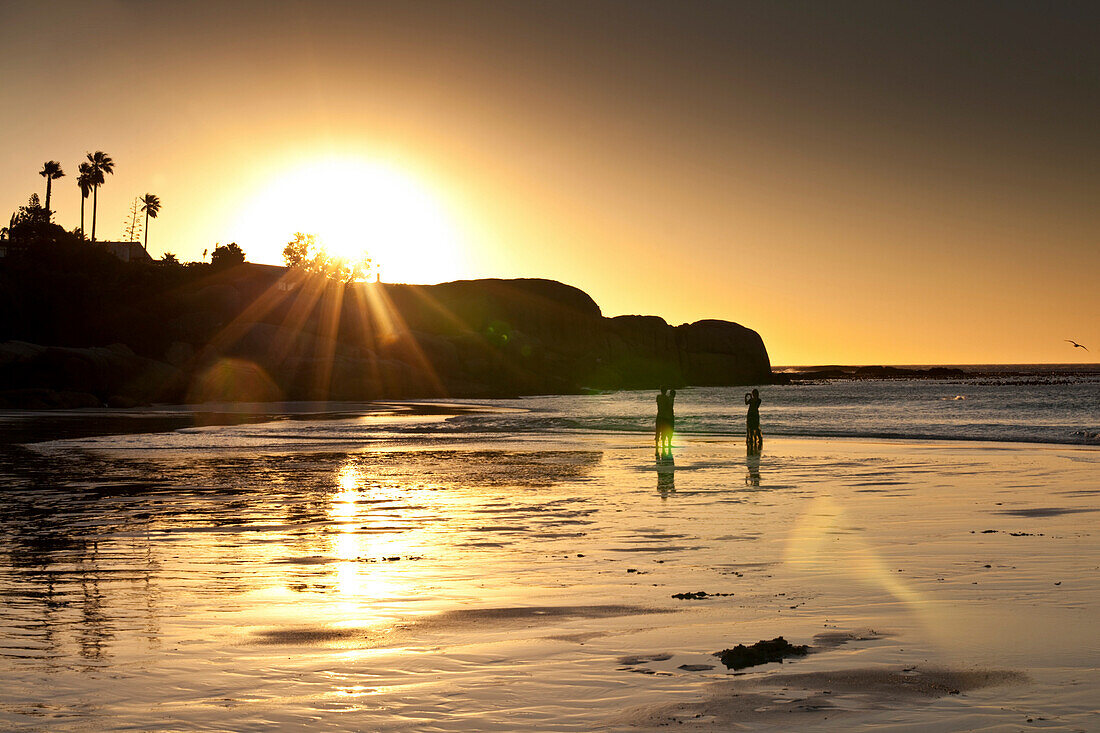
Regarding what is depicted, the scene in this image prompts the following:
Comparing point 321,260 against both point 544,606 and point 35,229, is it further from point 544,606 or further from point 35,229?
point 544,606

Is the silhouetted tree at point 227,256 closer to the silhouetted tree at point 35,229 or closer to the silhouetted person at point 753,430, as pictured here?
the silhouetted tree at point 35,229

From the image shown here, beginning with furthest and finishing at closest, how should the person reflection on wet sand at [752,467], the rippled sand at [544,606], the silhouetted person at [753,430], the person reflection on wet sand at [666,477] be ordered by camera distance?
the silhouetted person at [753,430], the person reflection on wet sand at [752,467], the person reflection on wet sand at [666,477], the rippled sand at [544,606]

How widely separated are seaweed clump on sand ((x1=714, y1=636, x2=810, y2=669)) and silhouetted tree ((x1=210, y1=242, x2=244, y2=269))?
310ft

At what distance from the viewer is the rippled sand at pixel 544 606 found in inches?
214

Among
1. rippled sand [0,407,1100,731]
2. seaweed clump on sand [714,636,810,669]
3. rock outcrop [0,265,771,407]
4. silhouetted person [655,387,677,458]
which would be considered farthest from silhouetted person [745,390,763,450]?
rock outcrop [0,265,771,407]

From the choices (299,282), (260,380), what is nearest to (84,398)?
(260,380)

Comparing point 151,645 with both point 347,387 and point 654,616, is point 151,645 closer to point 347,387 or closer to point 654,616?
point 654,616

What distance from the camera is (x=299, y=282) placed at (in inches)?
4099

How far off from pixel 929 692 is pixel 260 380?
67740mm

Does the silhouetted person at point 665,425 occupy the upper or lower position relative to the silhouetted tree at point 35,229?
lower

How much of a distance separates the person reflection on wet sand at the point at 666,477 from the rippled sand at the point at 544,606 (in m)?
0.35

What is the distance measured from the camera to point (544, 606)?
8062 mm

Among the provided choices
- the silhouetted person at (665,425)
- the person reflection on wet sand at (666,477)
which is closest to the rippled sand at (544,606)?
the person reflection on wet sand at (666,477)

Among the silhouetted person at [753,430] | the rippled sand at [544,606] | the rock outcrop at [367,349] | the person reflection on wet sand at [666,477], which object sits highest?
the rock outcrop at [367,349]
